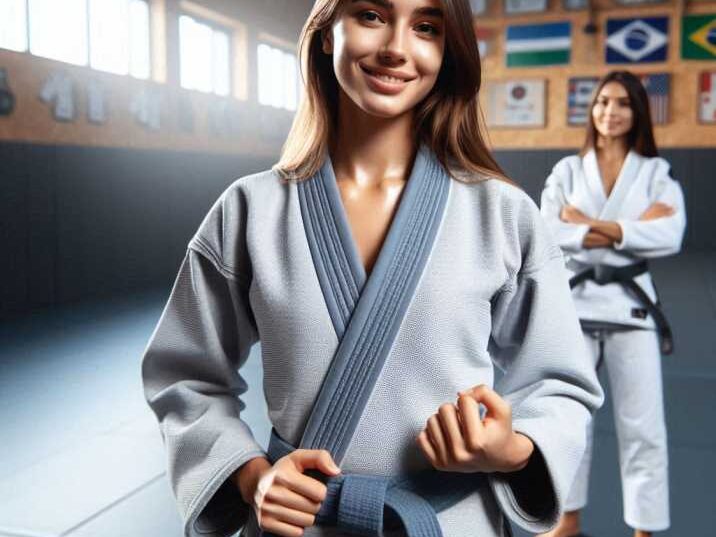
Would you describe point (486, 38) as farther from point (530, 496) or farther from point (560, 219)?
point (530, 496)

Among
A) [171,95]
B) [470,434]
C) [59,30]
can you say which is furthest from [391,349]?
[171,95]

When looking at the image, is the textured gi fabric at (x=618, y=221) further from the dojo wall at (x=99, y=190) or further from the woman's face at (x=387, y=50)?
the dojo wall at (x=99, y=190)

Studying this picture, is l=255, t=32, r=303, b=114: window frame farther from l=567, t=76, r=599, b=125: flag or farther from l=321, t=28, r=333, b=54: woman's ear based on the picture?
l=321, t=28, r=333, b=54: woman's ear

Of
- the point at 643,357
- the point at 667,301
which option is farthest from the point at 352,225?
the point at 667,301

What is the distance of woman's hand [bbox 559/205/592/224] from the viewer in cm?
280

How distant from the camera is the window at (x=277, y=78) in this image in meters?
11.0

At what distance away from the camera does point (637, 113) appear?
2.83m

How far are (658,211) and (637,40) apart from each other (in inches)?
375

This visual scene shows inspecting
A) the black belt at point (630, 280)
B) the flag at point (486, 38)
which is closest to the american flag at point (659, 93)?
the flag at point (486, 38)

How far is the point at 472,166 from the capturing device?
114 centimetres

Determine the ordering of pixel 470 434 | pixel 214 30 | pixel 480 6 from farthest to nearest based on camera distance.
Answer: pixel 480 6
pixel 214 30
pixel 470 434

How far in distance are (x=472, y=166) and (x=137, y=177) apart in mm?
7128

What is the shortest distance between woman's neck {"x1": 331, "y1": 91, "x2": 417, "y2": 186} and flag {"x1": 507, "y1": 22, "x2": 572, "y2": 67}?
11.2m

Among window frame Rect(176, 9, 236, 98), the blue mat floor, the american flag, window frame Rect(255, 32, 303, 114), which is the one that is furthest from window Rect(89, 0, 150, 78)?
the american flag
